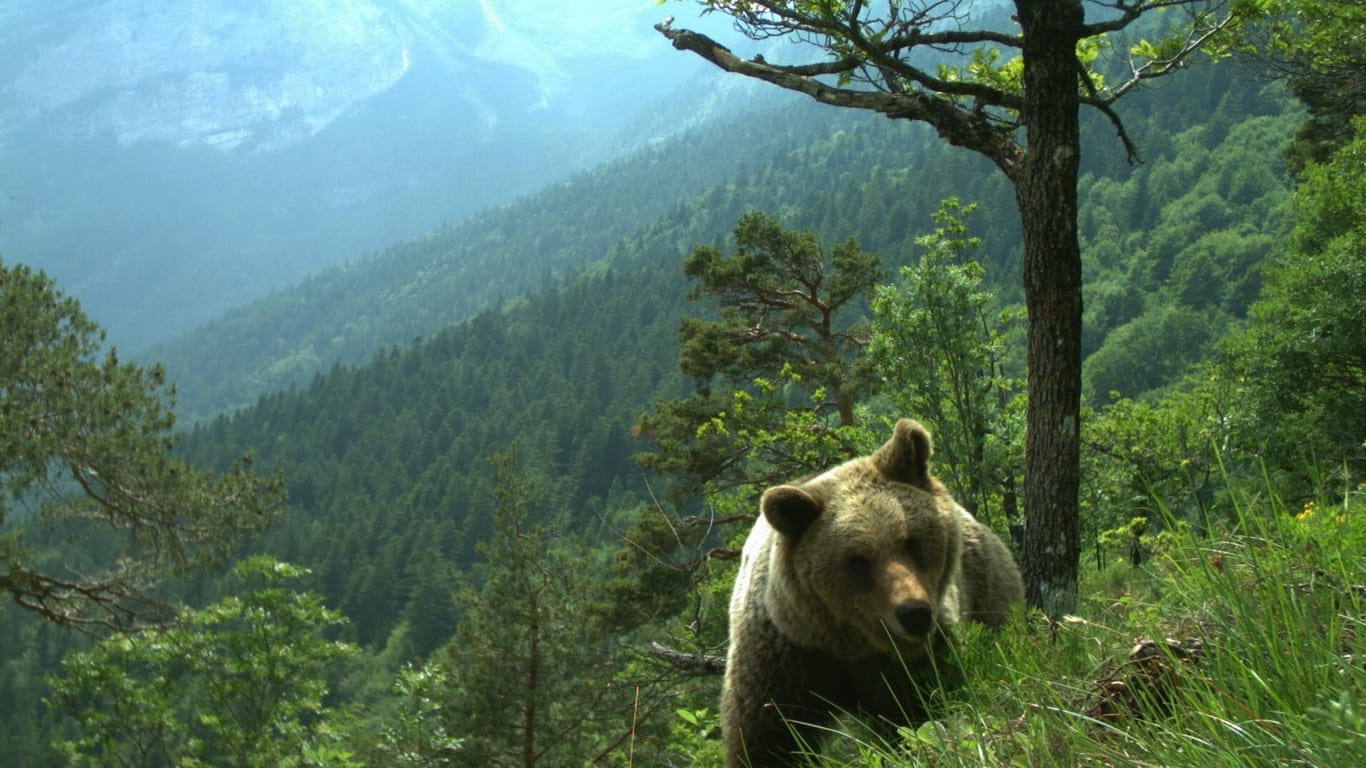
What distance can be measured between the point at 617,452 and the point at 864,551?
93.8 metres

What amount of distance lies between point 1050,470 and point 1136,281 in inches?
3888

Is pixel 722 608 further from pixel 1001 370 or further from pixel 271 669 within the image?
pixel 271 669

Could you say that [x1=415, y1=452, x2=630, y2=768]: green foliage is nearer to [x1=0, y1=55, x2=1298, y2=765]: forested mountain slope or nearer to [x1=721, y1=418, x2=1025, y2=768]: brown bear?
[x1=721, y1=418, x2=1025, y2=768]: brown bear

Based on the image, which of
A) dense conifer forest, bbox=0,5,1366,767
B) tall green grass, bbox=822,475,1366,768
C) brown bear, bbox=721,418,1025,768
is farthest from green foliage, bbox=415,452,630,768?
tall green grass, bbox=822,475,1366,768

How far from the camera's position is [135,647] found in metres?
17.3

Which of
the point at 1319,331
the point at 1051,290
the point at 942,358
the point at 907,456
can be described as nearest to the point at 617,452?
the point at 1319,331

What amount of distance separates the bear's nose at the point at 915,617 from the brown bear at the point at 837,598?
0.54 ft

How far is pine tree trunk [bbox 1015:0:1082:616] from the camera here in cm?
542

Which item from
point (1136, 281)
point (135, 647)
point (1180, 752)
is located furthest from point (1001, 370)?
point (1136, 281)

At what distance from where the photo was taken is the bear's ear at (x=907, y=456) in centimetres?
409

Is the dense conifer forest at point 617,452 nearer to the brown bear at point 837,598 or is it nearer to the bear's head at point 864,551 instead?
the brown bear at point 837,598

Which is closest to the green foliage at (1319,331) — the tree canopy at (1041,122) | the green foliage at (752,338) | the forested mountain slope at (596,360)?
the green foliage at (752,338)

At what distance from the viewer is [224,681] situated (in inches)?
704

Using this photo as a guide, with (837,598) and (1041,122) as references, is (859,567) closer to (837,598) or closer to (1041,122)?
(837,598)
